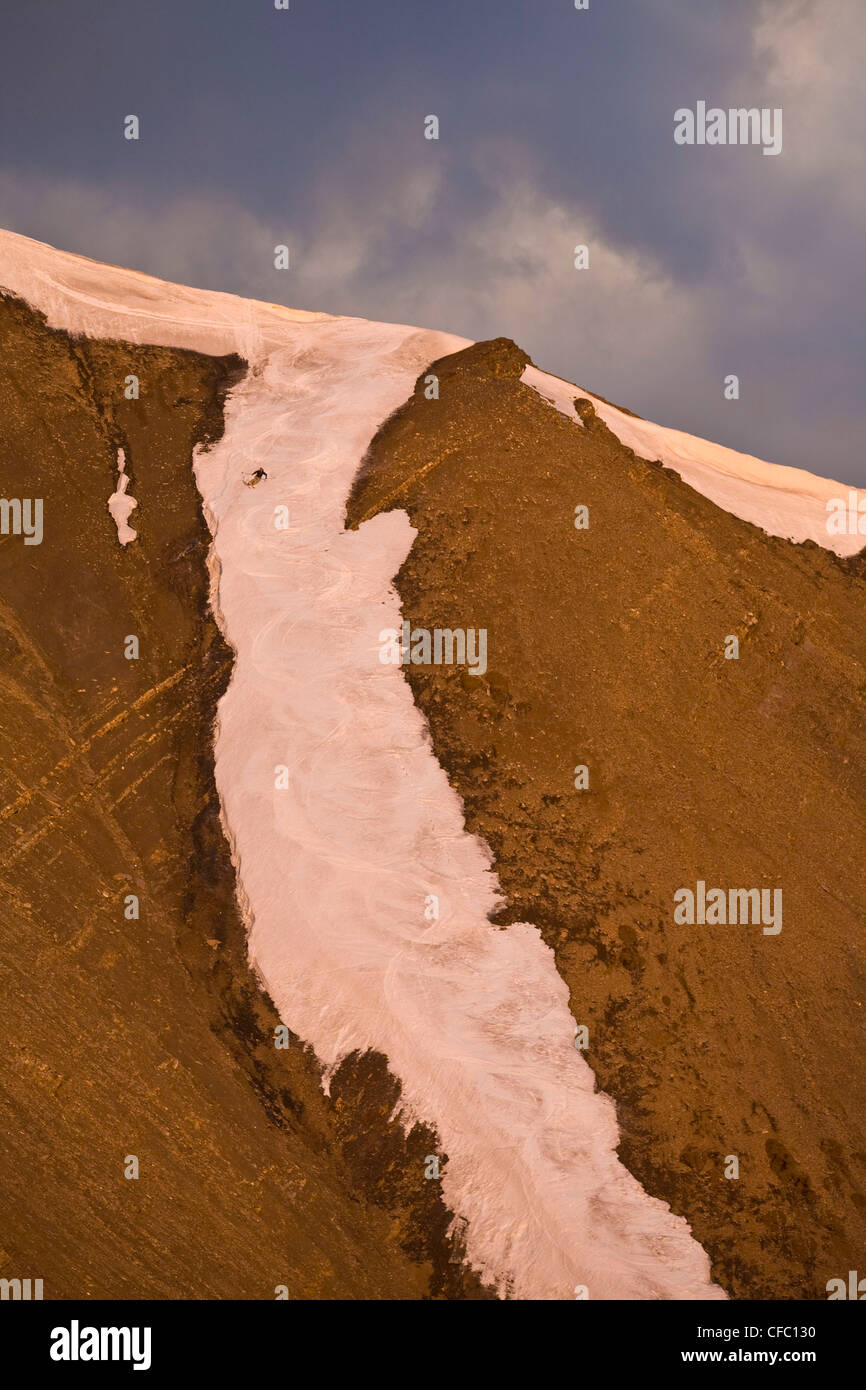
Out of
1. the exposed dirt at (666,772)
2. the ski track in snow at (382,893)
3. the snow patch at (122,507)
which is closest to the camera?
the ski track in snow at (382,893)

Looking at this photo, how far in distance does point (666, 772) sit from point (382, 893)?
3.58m

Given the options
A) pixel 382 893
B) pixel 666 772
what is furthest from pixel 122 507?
pixel 666 772

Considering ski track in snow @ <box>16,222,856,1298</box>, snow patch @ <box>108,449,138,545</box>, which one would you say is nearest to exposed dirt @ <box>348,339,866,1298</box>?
ski track in snow @ <box>16,222,856,1298</box>

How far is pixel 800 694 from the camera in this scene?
11.8m

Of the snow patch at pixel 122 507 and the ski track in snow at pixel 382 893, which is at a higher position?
the snow patch at pixel 122 507

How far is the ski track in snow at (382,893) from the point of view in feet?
31.0

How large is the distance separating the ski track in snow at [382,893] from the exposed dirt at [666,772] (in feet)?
1.13

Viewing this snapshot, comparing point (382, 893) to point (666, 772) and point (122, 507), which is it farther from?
point (122, 507)

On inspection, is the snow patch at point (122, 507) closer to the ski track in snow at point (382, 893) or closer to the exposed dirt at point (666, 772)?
the ski track in snow at point (382, 893)

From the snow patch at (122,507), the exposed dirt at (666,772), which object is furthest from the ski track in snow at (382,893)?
the snow patch at (122,507)

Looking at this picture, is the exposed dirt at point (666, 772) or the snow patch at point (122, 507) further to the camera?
the snow patch at point (122, 507)

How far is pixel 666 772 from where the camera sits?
10.7 metres

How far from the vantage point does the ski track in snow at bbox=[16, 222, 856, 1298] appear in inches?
372

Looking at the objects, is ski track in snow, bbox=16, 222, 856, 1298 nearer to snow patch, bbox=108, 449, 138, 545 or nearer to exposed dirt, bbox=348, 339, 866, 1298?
exposed dirt, bbox=348, 339, 866, 1298
